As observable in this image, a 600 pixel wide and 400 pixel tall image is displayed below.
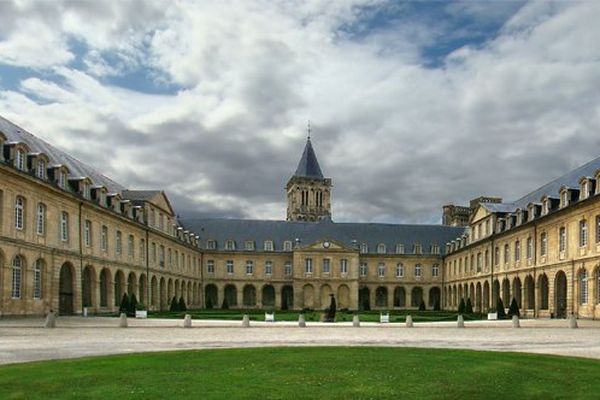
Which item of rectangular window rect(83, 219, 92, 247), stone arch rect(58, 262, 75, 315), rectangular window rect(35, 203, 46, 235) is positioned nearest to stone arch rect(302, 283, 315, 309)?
rectangular window rect(83, 219, 92, 247)

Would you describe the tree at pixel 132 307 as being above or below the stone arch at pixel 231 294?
above

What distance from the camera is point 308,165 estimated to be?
328ft

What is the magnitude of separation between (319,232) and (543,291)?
108ft

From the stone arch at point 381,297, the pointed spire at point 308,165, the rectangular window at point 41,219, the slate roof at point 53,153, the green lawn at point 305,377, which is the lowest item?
the stone arch at point 381,297

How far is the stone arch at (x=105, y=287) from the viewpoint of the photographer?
1748 inches

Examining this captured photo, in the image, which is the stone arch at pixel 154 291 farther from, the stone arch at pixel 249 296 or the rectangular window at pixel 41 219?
the stone arch at pixel 249 296

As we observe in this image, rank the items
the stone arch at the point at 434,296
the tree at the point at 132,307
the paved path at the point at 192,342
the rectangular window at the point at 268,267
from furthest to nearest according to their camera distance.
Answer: the stone arch at the point at 434,296
the rectangular window at the point at 268,267
the tree at the point at 132,307
the paved path at the point at 192,342

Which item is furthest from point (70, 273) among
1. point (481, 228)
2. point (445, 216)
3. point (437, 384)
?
point (445, 216)

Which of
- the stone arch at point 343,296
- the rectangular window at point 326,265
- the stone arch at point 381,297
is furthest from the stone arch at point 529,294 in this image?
the stone arch at point 381,297

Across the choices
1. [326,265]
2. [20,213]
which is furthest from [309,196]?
[20,213]

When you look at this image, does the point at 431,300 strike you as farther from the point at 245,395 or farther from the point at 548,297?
the point at 245,395

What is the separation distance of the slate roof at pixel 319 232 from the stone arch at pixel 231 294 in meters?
4.45

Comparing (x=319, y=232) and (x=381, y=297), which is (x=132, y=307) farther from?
(x=381, y=297)

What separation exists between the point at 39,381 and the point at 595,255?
3249 centimetres
